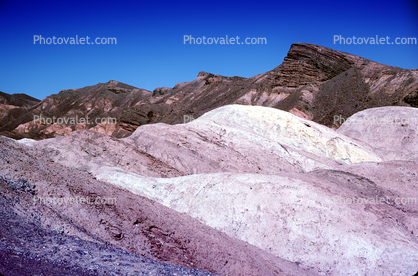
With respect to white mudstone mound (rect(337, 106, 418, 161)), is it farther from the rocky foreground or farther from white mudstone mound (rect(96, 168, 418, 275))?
white mudstone mound (rect(96, 168, 418, 275))

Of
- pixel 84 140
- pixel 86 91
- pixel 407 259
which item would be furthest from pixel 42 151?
pixel 86 91

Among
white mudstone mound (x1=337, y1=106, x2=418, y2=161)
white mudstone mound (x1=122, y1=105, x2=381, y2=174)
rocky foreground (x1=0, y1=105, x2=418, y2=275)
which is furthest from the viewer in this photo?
white mudstone mound (x1=337, y1=106, x2=418, y2=161)

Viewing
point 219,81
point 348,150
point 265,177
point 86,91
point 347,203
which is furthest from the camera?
point 86,91

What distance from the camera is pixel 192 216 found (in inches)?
485

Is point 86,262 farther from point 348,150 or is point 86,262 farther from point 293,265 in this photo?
point 348,150

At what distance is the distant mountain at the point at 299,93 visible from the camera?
4059 cm

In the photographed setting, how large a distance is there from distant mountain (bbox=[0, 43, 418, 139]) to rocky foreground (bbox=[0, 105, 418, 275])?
75.0ft

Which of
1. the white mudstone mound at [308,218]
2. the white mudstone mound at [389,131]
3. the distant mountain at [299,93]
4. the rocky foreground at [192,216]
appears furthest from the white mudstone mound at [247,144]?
the distant mountain at [299,93]

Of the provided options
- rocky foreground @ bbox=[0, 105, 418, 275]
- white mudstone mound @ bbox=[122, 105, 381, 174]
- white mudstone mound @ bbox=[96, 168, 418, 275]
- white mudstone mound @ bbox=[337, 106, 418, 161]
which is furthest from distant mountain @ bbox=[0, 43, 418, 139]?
white mudstone mound @ bbox=[96, 168, 418, 275]

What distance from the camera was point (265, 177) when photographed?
12.7 m

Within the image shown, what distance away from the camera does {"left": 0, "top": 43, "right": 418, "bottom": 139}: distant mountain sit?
40594 mm

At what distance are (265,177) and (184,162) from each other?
7.61 m

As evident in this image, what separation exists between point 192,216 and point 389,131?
21.3 m

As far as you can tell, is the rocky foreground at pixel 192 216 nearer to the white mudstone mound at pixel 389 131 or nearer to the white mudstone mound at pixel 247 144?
the white mudstone mound at pixel 247 144
